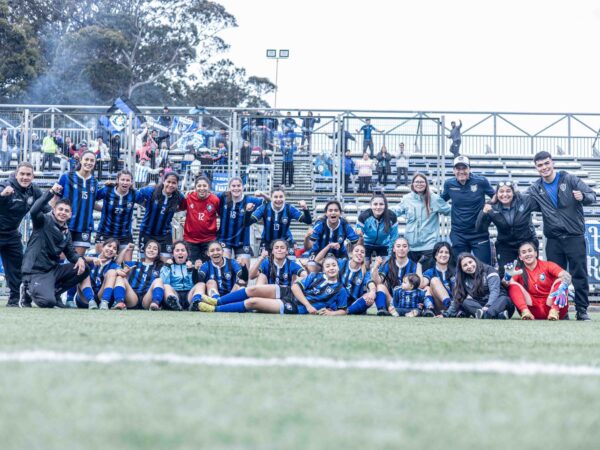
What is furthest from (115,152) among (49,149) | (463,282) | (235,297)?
(463,282)

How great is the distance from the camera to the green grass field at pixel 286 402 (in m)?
2.19

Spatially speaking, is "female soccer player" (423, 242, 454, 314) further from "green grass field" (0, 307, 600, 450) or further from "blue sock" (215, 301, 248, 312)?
"green grass field" (0, 307, 600, 450)

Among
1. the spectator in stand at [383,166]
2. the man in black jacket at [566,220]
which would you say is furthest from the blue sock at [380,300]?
the spectator in stand at [383,166]

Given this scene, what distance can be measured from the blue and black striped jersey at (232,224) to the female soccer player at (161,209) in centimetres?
54

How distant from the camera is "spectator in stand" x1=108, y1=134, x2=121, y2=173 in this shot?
643 inches

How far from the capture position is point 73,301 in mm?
11547

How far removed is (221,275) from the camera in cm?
1070

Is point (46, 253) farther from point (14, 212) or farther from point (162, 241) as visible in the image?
point (162, 241)

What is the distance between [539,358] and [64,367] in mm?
2298

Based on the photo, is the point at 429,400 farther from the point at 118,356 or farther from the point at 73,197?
the point at 73,197

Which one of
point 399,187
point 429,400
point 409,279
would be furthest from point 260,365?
point 399,187

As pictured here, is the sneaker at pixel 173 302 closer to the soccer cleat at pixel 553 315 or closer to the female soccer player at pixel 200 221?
the female soccer player at pixel 200 221

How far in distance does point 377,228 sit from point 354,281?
2.85 feet

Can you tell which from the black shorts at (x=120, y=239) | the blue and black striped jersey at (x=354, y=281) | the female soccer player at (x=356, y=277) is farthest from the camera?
the black shorts at (x=120, y=239)
